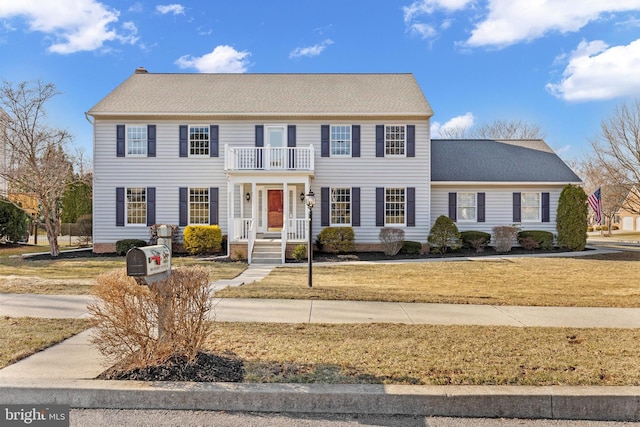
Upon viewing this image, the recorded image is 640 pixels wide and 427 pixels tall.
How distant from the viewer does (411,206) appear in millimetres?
18594

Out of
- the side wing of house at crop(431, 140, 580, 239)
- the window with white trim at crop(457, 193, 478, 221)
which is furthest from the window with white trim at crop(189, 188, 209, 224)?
the window with white trim at crop(457, 193, 478, 221)

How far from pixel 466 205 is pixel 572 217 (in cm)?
457

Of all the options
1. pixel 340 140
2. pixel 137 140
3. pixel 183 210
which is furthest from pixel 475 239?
pixel 137 140

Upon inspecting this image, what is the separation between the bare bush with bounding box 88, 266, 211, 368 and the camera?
13.2 ft

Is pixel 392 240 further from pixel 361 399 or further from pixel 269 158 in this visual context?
pixel 361 399

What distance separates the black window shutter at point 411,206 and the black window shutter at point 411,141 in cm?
157

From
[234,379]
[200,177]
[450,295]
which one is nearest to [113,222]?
[200,177]

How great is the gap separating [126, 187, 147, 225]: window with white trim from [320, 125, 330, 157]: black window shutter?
26.4ft

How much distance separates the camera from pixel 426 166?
1850 cm

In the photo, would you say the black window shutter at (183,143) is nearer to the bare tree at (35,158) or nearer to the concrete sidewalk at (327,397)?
the bare tree at (35,158)

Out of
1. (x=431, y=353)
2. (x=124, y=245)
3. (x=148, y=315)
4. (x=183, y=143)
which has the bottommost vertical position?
(x=431, y=353)

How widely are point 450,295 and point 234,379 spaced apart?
598 cm

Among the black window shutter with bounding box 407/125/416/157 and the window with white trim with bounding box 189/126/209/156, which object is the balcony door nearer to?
the window with white trim with bounding box 189/126/209/156

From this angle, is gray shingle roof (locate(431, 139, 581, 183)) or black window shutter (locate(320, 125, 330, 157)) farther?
gray shingle roof (locate(431, 139, 581, 183))
